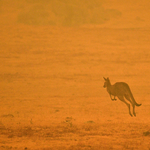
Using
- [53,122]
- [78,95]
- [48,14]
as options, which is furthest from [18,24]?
[53,122]

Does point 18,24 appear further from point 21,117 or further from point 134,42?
point 21,117

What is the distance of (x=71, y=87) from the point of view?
1272 cm

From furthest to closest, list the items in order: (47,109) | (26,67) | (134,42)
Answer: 1. (134,42)
2. (26,67)
3. (47,109)

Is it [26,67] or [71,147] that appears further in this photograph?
[26,67]

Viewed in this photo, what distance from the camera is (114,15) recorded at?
22719mm

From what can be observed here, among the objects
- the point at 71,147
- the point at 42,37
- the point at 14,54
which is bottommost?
the point at 71,147

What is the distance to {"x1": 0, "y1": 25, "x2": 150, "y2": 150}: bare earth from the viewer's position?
635 cm

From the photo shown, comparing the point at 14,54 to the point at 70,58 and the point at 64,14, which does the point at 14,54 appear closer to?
the point at 70,58

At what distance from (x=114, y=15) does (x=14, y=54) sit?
863 centimetres

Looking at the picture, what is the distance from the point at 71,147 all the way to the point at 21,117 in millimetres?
2891

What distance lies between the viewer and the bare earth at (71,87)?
20.8 ft

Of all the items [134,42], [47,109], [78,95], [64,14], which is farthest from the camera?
[64,14]

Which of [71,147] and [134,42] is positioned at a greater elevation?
[134,42]

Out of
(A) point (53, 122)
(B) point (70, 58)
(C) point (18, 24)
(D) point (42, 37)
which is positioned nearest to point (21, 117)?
(A) point (53, 122)
